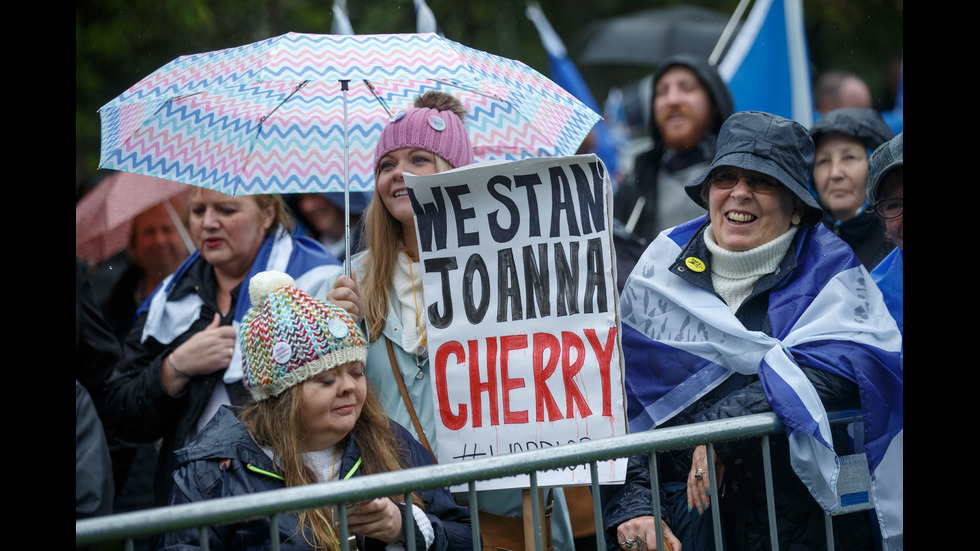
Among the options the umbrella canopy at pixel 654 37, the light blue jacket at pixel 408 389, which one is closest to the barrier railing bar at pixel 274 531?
the light blue jacket at pixel 408 389

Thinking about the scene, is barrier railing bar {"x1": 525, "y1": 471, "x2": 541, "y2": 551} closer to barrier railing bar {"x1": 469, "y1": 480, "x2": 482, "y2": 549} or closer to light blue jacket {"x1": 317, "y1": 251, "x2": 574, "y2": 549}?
barrier railing bar {"x1": 469, "y1": 480, "x2": 482, "y2": 549}

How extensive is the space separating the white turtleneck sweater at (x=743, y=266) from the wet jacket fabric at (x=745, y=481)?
1.0 inches

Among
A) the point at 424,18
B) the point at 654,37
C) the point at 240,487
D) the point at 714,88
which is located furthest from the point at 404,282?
the point at 654,37

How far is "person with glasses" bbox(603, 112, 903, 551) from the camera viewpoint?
10.6 ft

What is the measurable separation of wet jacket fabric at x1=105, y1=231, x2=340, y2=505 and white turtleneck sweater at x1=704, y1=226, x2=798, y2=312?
1.66 m

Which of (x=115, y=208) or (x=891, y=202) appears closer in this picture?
(x=891, y=202)

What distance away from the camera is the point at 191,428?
4199mm

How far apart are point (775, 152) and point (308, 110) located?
6.08ft

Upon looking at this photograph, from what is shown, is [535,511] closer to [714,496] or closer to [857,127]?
[714,496]

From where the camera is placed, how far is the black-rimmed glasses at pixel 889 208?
383 centimetres

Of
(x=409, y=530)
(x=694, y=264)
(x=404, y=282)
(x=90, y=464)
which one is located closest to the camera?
(x=409, y=530)

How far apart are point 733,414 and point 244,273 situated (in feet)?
7.73

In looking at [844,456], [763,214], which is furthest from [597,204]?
[844,456]

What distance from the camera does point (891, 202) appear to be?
3.83 metres
